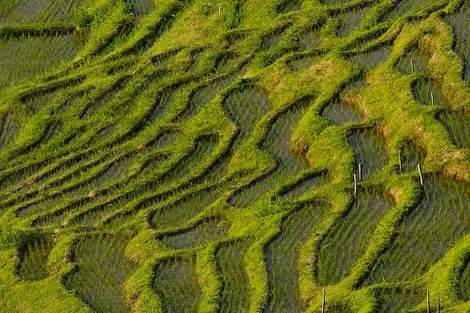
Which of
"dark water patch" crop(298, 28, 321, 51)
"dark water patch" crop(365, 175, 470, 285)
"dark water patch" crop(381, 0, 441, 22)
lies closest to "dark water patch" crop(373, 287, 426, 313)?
"dark water patch" crop(365, 175, 470, 285)

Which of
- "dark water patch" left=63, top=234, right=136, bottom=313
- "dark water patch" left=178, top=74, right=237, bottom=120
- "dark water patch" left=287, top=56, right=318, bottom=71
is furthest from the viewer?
"dark water patch" left=287, top=56, right=318, bottom=71

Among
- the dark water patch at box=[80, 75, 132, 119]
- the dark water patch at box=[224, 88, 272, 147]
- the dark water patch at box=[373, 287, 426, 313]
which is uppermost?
the dark water patch at box=[80, 75, 132, 119]

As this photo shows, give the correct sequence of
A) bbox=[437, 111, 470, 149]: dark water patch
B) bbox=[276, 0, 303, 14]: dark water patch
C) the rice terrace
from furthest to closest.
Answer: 1. bbox=[276, 0, 303, 14]: dark water patch
2. bbox=[437, 111, 470, 149]: dark water patch
3. the rice terrace

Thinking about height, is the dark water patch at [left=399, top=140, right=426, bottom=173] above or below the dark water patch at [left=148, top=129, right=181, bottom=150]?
below

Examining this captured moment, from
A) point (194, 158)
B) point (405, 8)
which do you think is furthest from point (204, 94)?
point (405, 8)

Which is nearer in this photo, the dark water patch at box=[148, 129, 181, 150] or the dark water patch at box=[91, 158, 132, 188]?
the dark water patch at box=[91, 158, 132, 188]

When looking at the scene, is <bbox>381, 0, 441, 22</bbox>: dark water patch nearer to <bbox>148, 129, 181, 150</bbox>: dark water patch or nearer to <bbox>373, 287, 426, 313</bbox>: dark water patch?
<bbox>148, 129, 181, 150</bbox>: dark water patch

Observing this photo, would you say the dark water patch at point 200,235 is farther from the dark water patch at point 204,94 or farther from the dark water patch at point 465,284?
the dark water patch at point 465,284
